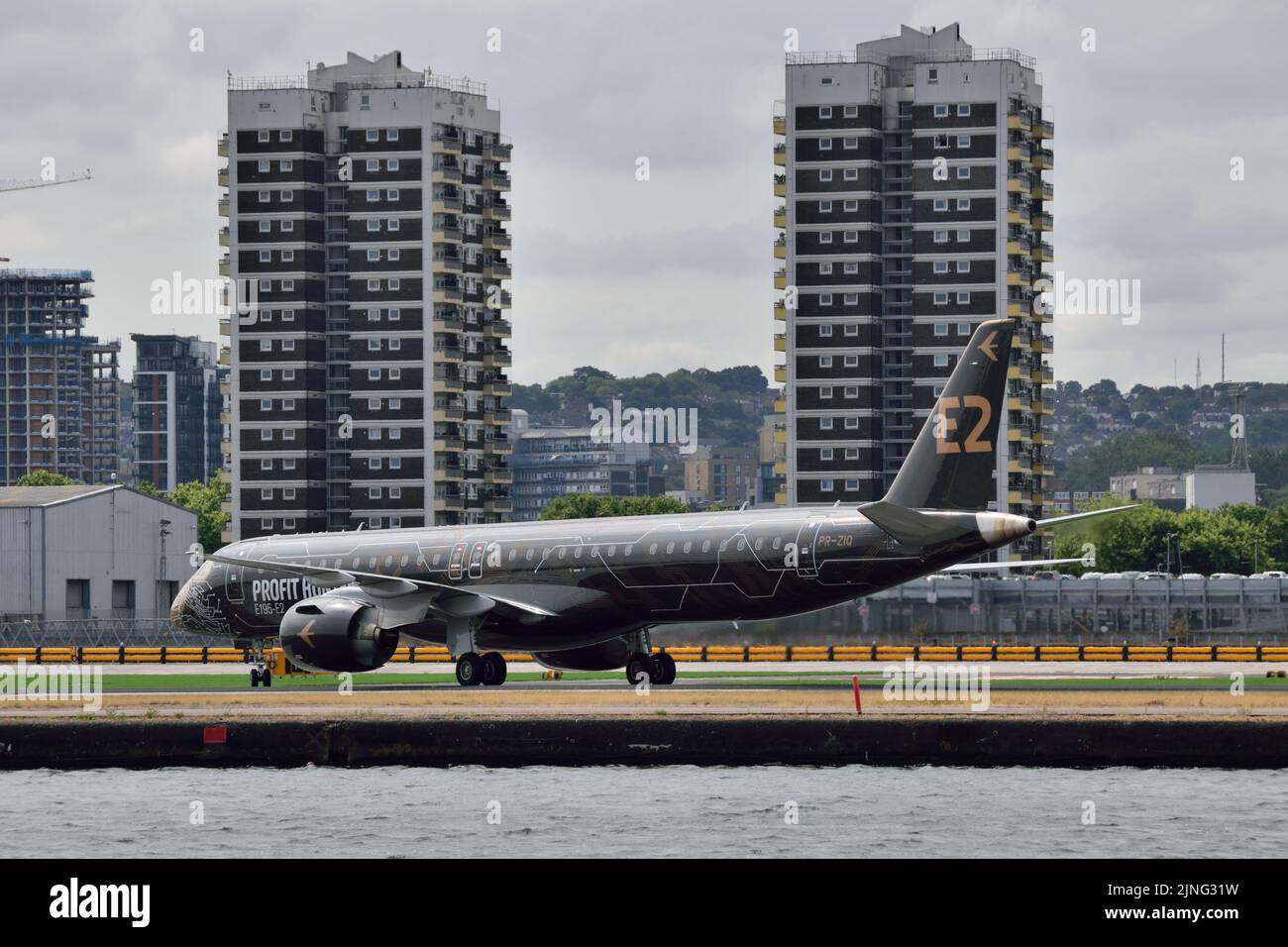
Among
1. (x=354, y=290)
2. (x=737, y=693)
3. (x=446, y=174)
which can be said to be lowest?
(x=737, y=693)

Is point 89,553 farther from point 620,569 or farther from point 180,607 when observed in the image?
point 620,569

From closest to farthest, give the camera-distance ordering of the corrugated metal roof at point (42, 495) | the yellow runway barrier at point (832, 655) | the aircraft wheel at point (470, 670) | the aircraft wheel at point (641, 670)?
the aircraft wheel at point (641, 670) < the aircraft wheel at point (470, 670) < the yellow runway barrier at point (832, 655) < the corrugated metal roof at point (42, 495)

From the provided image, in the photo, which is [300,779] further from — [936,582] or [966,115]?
[966,115]

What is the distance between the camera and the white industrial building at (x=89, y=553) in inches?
4567

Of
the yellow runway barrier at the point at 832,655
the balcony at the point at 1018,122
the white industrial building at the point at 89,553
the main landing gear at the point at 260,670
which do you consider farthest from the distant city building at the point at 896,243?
the main landing gear at the point at 260,670

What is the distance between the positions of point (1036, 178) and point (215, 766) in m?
129

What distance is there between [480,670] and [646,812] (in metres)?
20.5

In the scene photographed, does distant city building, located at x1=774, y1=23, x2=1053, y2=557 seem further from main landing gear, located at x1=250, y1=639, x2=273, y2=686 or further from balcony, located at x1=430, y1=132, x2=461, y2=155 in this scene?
main landing gear, located at x1=250, y1=639, x2=273, y2=686

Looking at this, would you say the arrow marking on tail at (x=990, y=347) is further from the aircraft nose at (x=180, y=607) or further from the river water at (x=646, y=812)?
the aircraft nose at (x=180, y=607)

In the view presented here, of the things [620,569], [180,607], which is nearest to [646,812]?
[620,569]

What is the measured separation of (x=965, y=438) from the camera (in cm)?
5122

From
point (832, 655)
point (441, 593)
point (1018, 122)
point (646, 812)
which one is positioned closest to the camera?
point (646, 812)

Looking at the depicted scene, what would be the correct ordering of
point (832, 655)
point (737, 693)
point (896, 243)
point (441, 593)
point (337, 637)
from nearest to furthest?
1. point (737, 693)
2. point (337, 637)
3. point (441, 593)
4. point (832, 655)
5. point (896, 243)

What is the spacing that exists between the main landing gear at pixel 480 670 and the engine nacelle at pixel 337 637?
7.94ft
